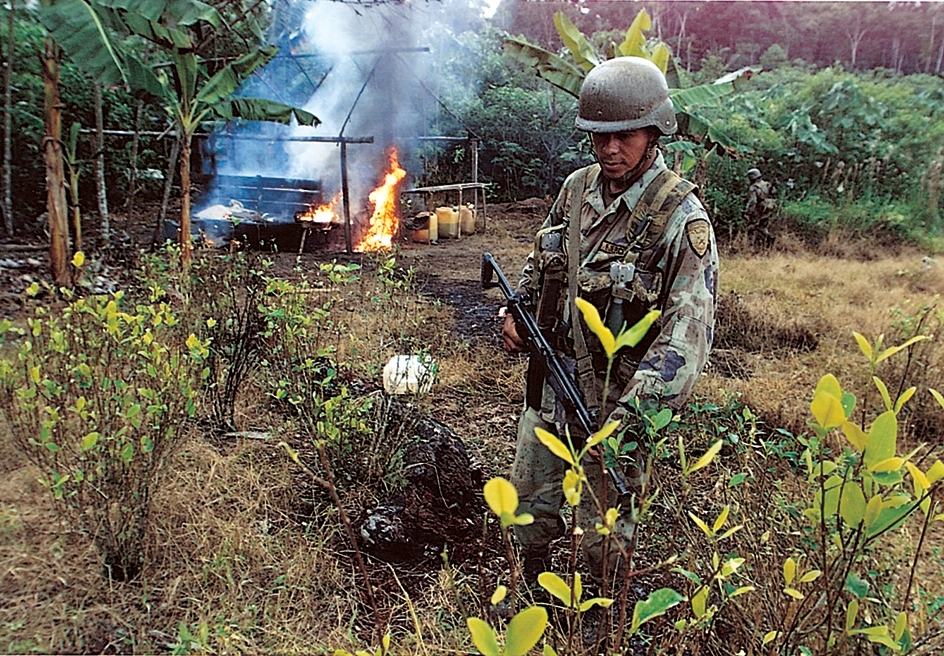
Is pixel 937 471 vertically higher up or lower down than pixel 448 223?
higher up

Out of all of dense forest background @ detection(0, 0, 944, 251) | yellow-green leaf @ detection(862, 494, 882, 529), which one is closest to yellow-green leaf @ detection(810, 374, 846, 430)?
yellow-green leaf @ detection(862, 494, 882, 529)

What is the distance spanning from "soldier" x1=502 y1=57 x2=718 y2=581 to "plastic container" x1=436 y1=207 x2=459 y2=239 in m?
9.50

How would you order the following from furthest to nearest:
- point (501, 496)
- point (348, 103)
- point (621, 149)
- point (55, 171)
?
point (348, 103)
point (55, 171)
point (621, 149)
point (501, 496)

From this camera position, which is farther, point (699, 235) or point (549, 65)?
point (549, 65)

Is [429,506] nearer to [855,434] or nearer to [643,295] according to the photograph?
[643,295]

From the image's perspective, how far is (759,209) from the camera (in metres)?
10.4

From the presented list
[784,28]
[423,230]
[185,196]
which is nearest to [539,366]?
[185,196]

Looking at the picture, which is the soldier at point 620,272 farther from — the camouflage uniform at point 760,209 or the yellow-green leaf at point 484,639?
the camouflage uniform at point 760,209

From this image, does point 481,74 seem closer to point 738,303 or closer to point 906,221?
point 906,221

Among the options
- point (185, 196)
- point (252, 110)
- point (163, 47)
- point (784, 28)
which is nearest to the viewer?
point (163, 47)

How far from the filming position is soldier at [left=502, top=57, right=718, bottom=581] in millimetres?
1897

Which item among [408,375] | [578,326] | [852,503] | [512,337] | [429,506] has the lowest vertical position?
[429,506]

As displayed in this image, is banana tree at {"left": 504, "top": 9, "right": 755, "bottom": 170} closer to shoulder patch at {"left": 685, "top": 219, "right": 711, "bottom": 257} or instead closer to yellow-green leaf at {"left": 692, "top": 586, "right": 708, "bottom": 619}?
shoulder patch at {"left": 685, "top": 219, "right": 711, "bottom": 257}

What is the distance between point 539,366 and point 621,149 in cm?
82
